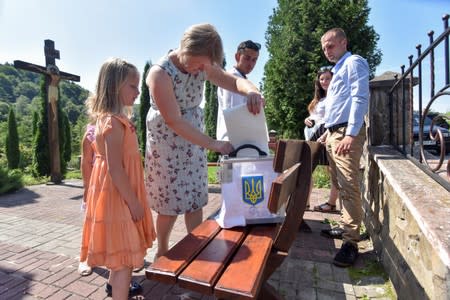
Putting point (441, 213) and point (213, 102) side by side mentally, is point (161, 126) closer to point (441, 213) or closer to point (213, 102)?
point (441, 213)

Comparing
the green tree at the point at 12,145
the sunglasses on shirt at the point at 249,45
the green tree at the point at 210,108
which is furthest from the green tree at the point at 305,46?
the green tree at the point at 12,145

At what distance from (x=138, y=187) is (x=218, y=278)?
888 millimetres

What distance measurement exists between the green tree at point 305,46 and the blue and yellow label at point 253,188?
1141 centimetres

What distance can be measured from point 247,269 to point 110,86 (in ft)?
4.23

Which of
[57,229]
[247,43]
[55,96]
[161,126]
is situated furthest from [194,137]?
[55,96]

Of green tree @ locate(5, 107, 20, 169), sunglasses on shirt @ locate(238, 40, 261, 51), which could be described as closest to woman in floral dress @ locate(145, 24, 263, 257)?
sunglasses on shirt @ locate(238, 40, 261, 51)

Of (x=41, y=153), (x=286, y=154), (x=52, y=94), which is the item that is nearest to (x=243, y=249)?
(x=286, y=154)

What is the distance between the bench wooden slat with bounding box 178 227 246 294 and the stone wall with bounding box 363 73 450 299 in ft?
2.79

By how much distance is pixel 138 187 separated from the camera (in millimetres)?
1867

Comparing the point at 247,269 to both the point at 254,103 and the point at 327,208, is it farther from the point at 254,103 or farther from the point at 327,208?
the point at 327,208

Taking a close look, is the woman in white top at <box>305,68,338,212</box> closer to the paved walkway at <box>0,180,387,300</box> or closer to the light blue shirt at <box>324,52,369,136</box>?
the paved walkway at <box>0,180,387,300</box>

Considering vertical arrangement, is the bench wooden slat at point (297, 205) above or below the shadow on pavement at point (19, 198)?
above

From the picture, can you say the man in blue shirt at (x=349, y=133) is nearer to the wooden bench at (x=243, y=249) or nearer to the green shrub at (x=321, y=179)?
the wooden bench at (x=243, y=249)

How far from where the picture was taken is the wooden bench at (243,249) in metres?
1.15
